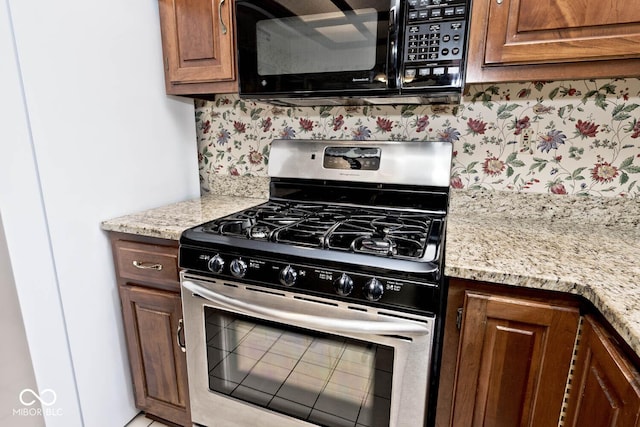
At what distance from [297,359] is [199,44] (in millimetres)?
1222

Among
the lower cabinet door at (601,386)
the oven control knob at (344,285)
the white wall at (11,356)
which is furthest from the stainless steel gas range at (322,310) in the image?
the white wall at (11,356)

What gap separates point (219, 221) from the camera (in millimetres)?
1218

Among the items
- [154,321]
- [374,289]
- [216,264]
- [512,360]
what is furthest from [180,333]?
[512,360]

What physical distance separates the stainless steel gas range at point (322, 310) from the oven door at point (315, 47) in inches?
15.0

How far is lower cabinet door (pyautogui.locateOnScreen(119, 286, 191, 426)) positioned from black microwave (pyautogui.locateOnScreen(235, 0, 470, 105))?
2.83 feet

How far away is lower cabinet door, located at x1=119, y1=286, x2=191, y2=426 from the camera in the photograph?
125 cm

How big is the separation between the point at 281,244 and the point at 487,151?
3.03 ft

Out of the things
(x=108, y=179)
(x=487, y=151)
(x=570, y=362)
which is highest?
(x=487, y=151)

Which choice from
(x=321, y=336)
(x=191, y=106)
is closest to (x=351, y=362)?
(x=321, y=336)

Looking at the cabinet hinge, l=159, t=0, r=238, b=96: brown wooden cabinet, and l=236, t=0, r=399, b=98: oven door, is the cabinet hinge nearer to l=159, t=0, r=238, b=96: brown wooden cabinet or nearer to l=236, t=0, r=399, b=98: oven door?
l=236, t=0, r=399, b=98: oven door

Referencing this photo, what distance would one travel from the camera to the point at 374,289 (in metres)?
0.87

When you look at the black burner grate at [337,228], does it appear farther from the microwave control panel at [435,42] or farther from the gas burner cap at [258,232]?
the microwave control panel at [435,42]

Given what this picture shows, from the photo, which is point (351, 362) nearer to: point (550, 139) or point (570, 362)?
point (570, 362)

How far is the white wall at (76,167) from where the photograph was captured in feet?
3.30
